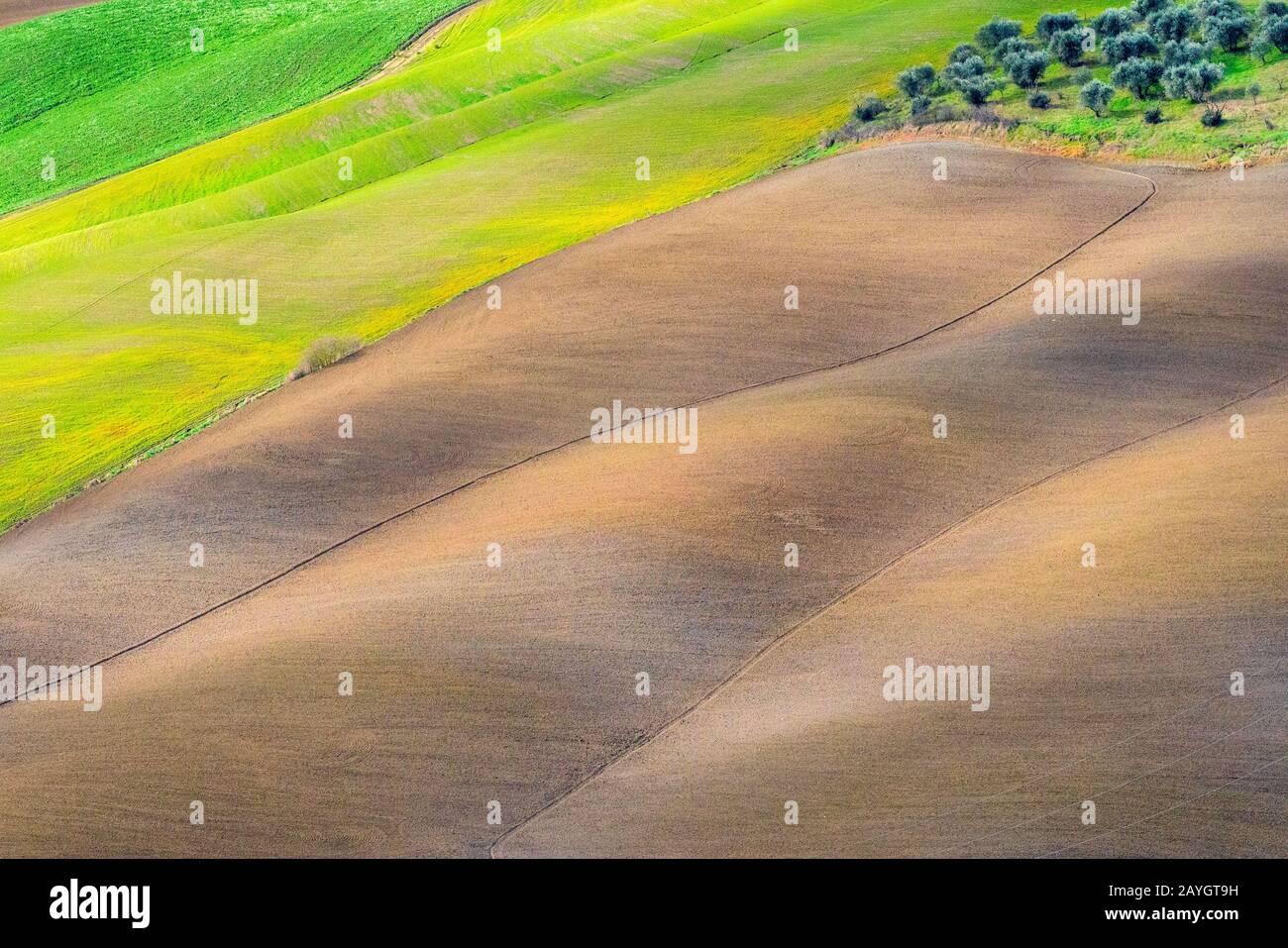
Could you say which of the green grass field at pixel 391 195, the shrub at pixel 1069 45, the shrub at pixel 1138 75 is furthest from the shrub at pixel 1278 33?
the green grass field at pixel 391 195

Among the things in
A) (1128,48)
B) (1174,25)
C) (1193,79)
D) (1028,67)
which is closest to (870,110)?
(1028,67)

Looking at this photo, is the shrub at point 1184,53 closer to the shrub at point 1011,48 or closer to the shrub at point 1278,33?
the shrub at point 1278,33

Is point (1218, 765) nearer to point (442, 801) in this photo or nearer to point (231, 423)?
point (442, 801)

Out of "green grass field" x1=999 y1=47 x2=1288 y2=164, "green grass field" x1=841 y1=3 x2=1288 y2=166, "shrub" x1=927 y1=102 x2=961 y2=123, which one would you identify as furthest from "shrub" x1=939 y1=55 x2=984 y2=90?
"green grass field" x1=999 y1=47 x2=1288 y2=164

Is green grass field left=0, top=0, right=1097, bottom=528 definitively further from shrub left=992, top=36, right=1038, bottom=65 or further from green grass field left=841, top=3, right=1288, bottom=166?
green grass field left=841, top=3, right=1288, bottom=166

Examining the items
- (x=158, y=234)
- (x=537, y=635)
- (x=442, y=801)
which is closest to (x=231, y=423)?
(x=537, y=635)

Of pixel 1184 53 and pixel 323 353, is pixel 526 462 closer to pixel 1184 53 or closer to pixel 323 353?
pixel 323 353
